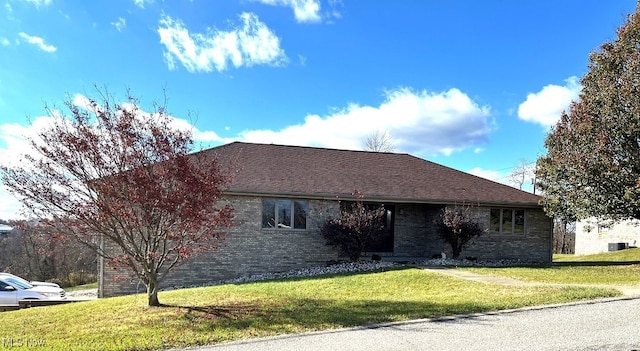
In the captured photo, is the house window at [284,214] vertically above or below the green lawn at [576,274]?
above

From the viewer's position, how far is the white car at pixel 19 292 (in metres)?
14.4

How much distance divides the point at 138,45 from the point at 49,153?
645 centimetres

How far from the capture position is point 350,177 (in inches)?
719

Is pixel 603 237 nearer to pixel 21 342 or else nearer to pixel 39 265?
pixel 21 342

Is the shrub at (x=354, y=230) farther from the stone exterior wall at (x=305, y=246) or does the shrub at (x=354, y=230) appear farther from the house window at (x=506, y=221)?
the house window at (x=506, y=221)

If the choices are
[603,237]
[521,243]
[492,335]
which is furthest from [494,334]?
[603,237]

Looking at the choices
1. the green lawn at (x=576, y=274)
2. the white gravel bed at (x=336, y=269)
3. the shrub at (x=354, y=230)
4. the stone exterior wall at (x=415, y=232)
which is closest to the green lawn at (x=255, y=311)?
the green lawn at (x=576, y=274)

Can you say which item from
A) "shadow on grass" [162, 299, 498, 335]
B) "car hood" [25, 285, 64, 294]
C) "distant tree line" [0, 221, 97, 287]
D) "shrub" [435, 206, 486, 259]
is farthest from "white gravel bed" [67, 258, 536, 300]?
"distant tree line" [0, 221, 97, 287]

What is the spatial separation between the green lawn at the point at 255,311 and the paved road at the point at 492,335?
0.48 metres

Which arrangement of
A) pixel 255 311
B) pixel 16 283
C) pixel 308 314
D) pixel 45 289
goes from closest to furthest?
pixel 308 314 < pixel 255 311 < pixel 16 283 < pixel 45 289

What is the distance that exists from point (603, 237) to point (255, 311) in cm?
3100

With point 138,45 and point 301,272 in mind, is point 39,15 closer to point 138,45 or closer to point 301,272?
point 138,45

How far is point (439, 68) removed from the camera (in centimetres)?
1883

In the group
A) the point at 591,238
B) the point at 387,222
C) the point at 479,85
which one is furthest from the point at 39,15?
the point at 591,238
